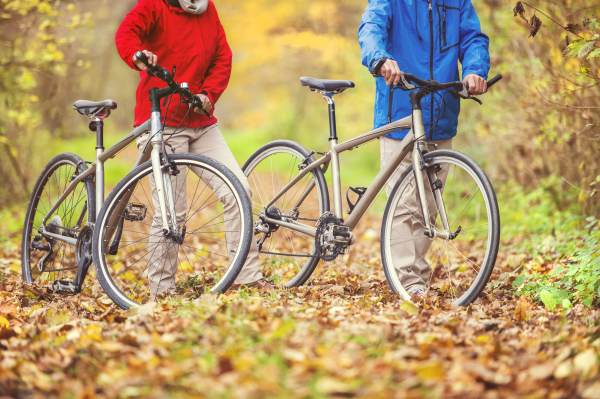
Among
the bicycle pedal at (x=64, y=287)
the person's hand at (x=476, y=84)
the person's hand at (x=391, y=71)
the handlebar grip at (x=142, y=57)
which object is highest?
the handlebar grip at (x=142, y=57)

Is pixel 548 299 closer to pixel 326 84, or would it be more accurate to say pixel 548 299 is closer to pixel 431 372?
pixel 431 372

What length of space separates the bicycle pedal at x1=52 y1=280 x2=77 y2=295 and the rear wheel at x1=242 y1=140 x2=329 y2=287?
1202 mm

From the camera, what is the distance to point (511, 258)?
4.18 meters

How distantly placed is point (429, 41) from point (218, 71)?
1295 mm

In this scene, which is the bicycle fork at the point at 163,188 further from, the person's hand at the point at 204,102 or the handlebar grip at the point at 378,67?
the handlebar grip at the point at 378,67

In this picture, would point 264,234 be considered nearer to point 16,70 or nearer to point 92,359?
point 92,359

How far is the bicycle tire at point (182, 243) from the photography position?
275cm

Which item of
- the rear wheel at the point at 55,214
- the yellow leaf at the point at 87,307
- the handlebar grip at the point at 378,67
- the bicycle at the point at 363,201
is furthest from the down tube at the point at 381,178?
the rear wheel at the point at 55,214

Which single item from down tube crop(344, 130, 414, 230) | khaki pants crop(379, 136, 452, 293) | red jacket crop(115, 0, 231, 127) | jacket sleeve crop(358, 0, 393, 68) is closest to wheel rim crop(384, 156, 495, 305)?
khaki pants crop(379, 136, 452, 293)

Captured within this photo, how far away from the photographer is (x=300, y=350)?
1.86 metres

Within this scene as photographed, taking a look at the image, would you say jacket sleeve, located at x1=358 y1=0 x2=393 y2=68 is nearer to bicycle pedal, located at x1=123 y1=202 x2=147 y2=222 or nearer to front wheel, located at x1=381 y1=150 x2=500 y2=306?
front wheel, located at x1=381 y1=150 x2=500 y2=306

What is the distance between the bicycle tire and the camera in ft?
9.02

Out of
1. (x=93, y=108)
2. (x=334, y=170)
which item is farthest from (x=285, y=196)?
(x=93, y=108)

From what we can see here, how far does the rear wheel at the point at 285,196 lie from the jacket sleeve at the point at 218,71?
581mm
